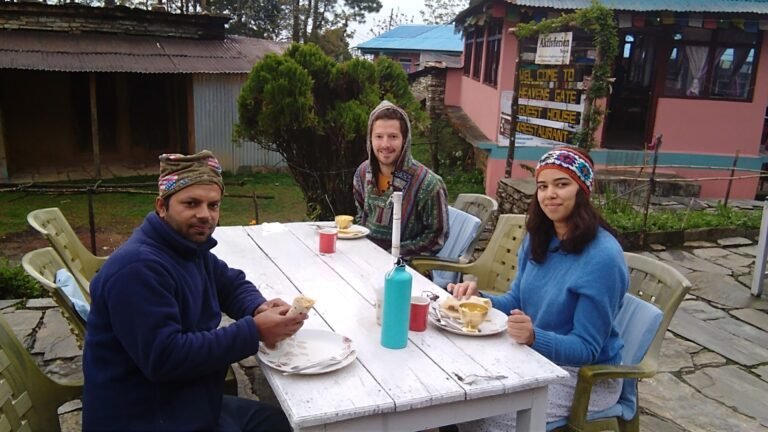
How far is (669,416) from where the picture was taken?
320cm

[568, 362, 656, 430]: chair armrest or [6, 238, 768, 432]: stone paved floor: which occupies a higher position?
[568, 362, 656, 430]: chair armrest

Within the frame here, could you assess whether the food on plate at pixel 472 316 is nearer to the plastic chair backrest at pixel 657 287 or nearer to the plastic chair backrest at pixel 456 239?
the plastic chair backrest at pixel 657 287

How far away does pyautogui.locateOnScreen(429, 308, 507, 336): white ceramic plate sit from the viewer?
2.07 m

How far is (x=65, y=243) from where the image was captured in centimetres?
303

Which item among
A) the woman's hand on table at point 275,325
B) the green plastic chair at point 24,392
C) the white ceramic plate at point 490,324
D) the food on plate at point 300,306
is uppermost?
the food on plate at point 300,306

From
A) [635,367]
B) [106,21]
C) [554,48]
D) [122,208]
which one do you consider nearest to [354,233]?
[635,367]

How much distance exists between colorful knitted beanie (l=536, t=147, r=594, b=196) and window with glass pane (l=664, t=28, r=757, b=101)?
925 cm

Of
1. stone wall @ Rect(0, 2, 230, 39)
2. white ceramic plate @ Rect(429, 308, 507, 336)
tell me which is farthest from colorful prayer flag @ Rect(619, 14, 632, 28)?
white ceramic plate @ Rect(429, 308, 507, 336)

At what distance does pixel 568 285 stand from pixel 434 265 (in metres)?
1.29

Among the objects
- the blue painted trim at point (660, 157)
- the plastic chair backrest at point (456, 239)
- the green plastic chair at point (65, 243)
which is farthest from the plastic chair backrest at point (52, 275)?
the blue painted trim at point (660, 157)

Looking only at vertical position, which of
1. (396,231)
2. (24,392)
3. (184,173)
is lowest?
(24,392)

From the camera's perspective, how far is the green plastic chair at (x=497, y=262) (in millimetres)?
3340

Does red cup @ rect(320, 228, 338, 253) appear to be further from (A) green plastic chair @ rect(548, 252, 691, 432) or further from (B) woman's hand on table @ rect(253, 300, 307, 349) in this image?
(A) green plastic chair @ rect(548, 252, 691, 432)

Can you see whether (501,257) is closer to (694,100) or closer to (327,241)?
(327,241)
